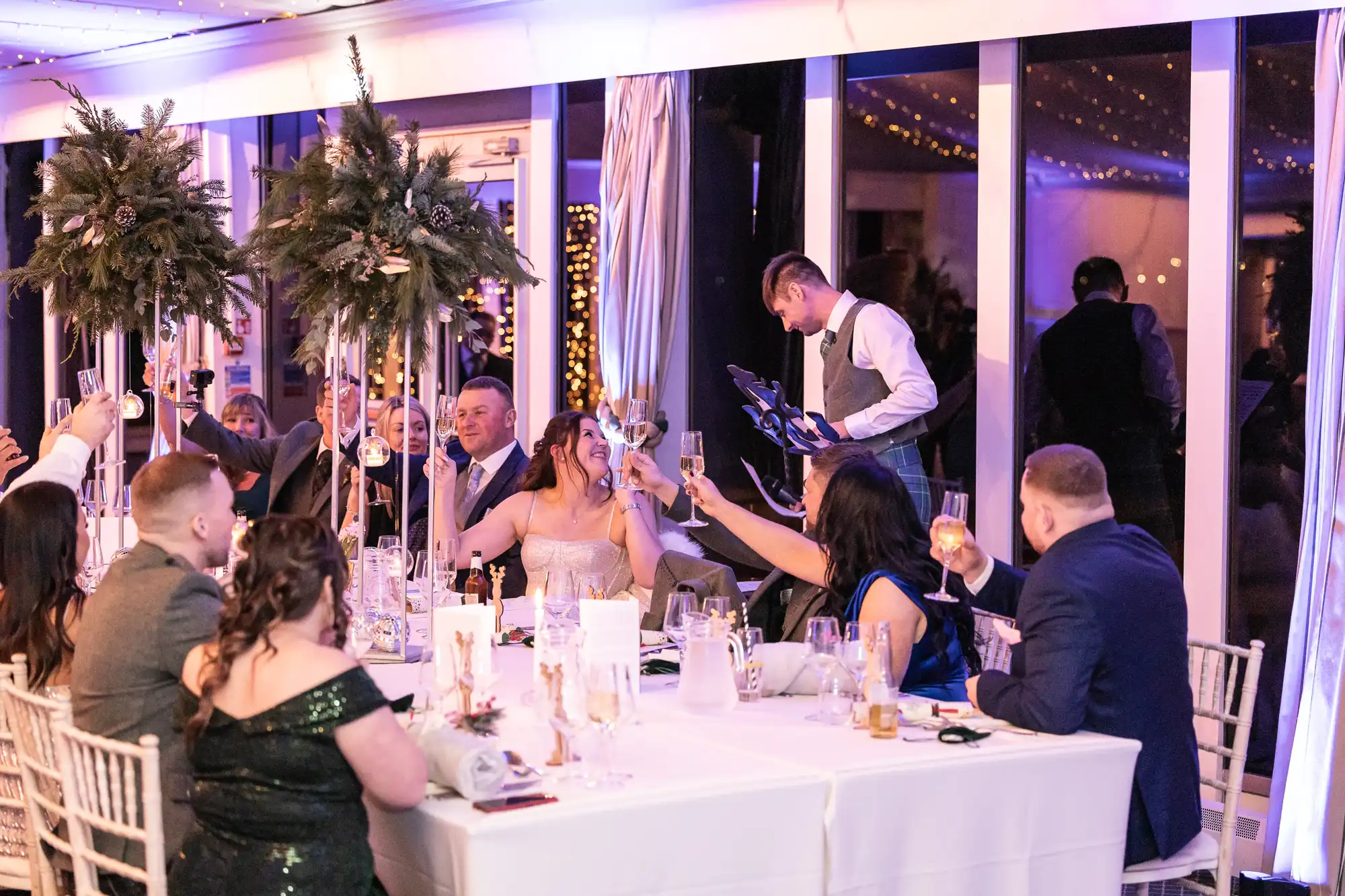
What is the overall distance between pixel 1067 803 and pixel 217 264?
336 centimetres

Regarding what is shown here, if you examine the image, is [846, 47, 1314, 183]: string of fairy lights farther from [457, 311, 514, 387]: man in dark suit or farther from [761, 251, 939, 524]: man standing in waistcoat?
[457, 311, 514, 387]: man in dark suit

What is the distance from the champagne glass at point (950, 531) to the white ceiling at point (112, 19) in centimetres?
548

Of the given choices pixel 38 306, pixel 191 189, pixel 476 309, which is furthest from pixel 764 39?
pixel 38 306

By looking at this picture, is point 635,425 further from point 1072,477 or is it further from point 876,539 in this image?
point 1072,477

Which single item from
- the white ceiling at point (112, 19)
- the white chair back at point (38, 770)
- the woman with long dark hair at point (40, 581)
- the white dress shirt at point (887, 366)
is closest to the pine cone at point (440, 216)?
the woman with long dark hair at point (40, 581)

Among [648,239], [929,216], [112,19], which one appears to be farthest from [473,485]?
[112,19]

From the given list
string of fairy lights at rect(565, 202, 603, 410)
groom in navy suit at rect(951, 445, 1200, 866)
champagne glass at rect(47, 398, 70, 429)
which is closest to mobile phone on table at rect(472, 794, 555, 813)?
groom in navy suit at rect(951, 445, 1200, 866)

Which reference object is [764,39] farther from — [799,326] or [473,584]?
[473,584]

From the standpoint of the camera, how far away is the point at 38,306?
1018cm

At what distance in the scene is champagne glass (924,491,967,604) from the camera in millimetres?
3305

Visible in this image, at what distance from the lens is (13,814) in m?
3.22

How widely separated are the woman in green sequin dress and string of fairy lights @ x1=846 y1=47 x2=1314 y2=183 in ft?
14.1

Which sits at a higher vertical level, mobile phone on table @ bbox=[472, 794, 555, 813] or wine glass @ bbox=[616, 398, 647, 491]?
wine glass @ bbox=[616, 398, 647, 491]

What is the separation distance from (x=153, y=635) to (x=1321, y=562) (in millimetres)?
3744
